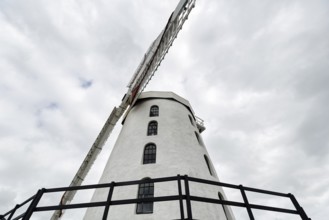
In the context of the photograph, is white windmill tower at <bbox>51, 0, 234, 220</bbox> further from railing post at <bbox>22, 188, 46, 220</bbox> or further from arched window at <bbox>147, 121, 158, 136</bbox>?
railing post at <bbox>22, 188, 46, 220</bbox>

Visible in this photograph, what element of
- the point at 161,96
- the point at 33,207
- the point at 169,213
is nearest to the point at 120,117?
the point at 161,96

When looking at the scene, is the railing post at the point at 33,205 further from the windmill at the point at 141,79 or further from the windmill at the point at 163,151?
the windmill at the point at 141,79

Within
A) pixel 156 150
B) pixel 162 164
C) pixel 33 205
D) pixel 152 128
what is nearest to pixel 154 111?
pixel 152 128

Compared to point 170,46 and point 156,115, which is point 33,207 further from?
point 170,46

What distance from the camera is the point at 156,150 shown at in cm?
1308

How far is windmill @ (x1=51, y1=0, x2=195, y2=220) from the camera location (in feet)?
52.5

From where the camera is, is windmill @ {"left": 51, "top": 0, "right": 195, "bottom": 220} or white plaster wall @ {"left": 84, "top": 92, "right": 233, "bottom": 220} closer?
white plaster wall @ {"left": 84, "top": 92, "right": 233, "bottom": 220}

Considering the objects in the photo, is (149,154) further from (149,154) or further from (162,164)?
(162,164)

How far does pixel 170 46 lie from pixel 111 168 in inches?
424

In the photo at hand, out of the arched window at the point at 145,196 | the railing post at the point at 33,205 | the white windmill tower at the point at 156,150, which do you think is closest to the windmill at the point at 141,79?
the white windmill tower at the point at 156,150

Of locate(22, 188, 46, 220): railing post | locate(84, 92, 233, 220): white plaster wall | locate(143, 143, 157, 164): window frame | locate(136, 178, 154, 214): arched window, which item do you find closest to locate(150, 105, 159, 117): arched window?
locate(84, 92, 233, 220): white plaster wall

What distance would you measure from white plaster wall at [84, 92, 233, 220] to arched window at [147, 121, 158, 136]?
31 cm

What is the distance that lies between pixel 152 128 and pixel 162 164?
14.3 ft

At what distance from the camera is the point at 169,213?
927 centimetres
